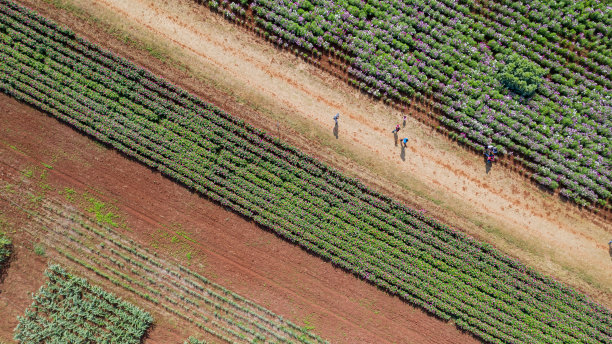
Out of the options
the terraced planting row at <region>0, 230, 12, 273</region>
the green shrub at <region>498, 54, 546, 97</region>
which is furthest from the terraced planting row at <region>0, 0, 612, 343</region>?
the green shrub at <region>498, 54, 546, 97</region>

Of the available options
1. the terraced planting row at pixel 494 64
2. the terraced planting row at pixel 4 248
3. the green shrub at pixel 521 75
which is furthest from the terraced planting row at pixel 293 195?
the green shrub at pixel 521 75

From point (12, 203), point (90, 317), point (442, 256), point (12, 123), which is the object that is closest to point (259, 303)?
point (90, 317)

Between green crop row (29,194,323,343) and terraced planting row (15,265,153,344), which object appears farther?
green crop row (29,194,323,343)

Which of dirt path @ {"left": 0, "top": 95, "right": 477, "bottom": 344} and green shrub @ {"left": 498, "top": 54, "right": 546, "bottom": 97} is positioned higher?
green shrub @ {"left": 498, "top": 54, "right": 546, "bottom": 97}

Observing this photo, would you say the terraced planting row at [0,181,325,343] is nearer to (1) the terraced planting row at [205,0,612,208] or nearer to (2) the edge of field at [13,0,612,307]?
(2) the edge of field at [13,0,612,307]

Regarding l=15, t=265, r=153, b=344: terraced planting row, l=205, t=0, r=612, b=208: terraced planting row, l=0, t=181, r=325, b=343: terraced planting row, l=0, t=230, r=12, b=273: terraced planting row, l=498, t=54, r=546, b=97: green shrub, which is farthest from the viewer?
l=205, t=0, r=612, b=208: terraced planting row
